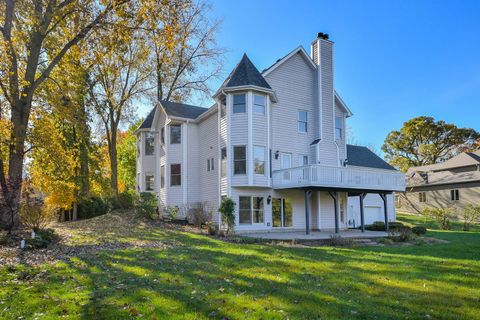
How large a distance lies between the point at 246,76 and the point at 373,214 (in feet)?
48.6

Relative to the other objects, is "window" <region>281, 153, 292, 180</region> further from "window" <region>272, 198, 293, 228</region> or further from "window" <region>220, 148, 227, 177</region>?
"window" <region>220, 148, 227, 177</region>

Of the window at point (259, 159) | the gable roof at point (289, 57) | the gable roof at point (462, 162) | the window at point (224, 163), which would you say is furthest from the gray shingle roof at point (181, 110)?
the gable roof at point (462, 162)

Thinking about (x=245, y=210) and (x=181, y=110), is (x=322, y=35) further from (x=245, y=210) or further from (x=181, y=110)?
(x=245, y=210)

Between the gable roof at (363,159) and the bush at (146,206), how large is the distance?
44.9 ft

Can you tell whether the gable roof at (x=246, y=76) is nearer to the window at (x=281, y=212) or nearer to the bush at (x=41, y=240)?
the window at (x=281, y=212)

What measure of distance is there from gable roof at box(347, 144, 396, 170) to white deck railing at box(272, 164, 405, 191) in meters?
5.06

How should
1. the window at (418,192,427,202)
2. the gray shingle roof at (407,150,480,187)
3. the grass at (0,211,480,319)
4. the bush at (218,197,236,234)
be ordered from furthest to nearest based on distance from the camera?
the window at (418,192,427,202) → the gray shingle roof at (407,150,480,187) → the bush at (218,197,236,234) → the grass at (0,211,480,319)

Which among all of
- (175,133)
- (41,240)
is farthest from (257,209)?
(41,240)

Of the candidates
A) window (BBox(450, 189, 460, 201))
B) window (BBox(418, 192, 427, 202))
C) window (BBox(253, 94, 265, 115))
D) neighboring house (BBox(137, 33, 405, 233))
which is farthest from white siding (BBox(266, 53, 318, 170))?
window (BBox(418, 192, 427, 202))

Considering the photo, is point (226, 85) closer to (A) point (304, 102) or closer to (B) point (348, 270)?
(A) point (304, 102)

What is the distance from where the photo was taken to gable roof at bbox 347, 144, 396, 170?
26266 mm

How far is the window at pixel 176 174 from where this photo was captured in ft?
73.7

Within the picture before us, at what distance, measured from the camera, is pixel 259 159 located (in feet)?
62.0

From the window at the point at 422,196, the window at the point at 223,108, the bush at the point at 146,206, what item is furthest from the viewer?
the window at the point at 422,196
